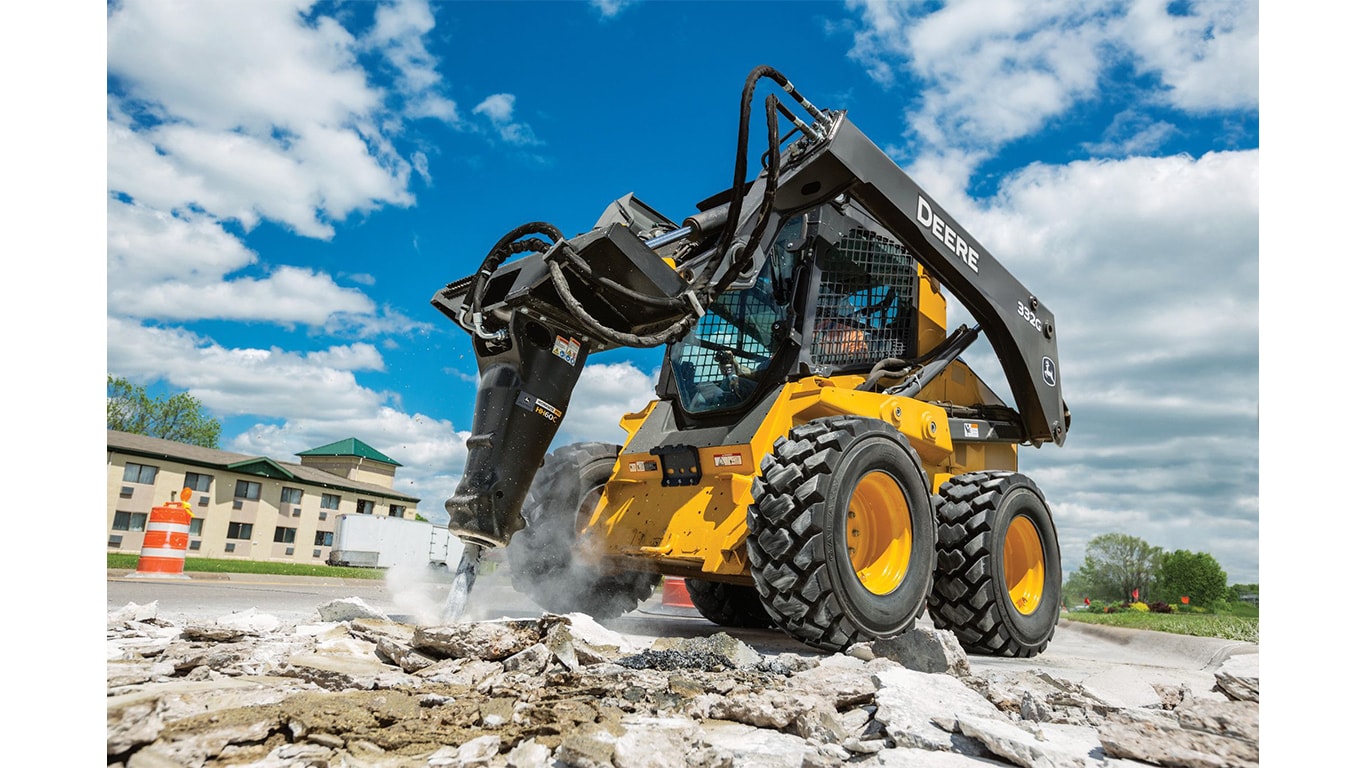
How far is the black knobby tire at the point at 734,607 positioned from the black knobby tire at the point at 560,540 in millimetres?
1704

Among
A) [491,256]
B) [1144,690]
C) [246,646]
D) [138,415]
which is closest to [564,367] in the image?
[491,256]

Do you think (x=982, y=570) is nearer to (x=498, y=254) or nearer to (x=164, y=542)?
(x=498, y=254)

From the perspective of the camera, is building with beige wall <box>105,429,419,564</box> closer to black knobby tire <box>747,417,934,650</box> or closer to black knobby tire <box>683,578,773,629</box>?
black knobby tire <box>683,578,773,629</box>

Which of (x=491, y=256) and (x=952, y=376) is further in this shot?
(x=952, y=376)

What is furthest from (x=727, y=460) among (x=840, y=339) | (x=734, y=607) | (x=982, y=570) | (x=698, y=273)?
(x=734, y=607)

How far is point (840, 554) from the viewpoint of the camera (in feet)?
14.3

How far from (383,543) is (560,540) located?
31351mm

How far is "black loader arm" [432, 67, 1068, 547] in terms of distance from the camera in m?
4.23

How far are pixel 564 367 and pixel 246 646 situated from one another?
1.99m

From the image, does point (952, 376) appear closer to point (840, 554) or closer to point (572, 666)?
point (840, 554)

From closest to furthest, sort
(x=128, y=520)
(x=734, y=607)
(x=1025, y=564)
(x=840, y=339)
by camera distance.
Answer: (x=840, y=339) → (x=1025, y=564) → (x=734, y=607) → (x=128, y=520)

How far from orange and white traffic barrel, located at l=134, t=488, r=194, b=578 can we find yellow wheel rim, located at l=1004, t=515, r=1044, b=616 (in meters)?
9.65

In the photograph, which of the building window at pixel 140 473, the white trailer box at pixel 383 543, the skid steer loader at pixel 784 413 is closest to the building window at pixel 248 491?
the building window at pixel 140 473

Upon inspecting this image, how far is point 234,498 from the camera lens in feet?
114
